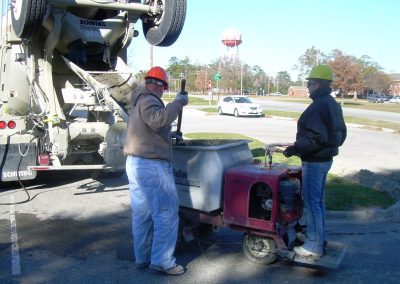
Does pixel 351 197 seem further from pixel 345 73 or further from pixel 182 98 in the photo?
pixel 345 73

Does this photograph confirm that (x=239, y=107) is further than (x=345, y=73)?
No

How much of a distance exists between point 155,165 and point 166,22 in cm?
364

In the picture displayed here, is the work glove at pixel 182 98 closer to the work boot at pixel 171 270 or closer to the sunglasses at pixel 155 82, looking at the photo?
the sunglasses at pixel 155 82

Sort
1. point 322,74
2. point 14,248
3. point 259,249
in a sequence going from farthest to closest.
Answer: point 14,248
point 259,249
point 322,74

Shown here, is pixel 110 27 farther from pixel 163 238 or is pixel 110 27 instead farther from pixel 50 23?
pixel 163 238

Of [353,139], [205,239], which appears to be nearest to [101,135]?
[205,239]

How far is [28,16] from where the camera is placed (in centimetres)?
645

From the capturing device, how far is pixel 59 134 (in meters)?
7.55

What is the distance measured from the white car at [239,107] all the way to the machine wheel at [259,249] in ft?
85.0

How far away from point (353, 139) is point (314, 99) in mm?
13146

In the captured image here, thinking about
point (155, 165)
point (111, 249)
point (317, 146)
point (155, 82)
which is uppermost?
point (155, 82)

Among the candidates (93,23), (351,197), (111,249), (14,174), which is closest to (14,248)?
(111,249)

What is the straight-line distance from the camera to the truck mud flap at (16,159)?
25.6 ft

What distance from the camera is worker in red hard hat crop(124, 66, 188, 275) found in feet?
14.9
